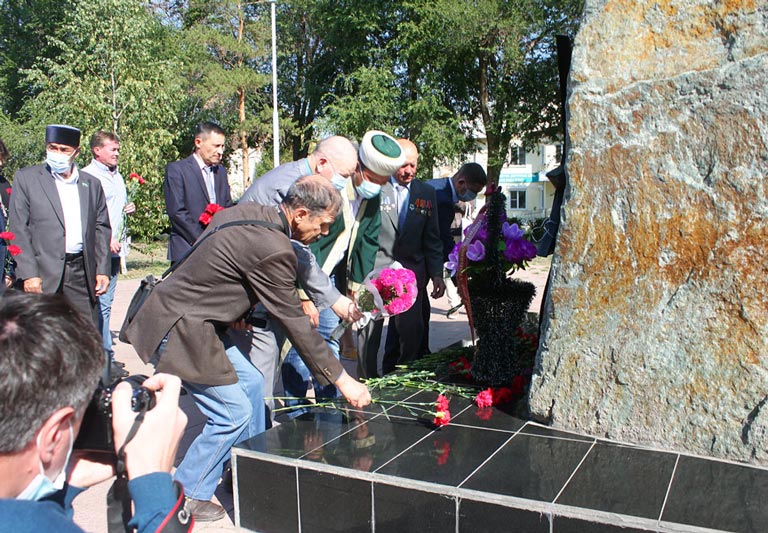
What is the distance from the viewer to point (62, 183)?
5305 mm

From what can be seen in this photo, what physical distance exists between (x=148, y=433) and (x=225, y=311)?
1.71 metres

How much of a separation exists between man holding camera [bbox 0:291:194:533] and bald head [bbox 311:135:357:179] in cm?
271

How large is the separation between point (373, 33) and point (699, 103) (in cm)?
2593

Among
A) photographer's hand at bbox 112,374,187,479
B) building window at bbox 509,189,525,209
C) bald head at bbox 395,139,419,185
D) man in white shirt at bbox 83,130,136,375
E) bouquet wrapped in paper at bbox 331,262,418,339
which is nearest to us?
photographer's hand at bbox 112,374,187,479

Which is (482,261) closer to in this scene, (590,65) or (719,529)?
(590,65)

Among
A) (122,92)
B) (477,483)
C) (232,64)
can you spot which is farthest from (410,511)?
(232,64)

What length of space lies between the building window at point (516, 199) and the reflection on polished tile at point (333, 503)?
4921 cm

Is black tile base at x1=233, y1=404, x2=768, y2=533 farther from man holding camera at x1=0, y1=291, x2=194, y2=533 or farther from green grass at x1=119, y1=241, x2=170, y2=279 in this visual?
green grass at x1=119, y1=241, x2=170, y2=279

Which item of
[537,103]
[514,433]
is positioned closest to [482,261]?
[514,433]

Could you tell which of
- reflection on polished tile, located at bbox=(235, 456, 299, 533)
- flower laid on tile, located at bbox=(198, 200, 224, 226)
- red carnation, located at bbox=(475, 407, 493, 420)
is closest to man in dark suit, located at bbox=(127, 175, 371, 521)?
reflection on polished tile, located at bbox=(235, 456, 299, 533)

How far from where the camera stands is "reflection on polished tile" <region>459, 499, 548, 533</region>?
2.75 metres

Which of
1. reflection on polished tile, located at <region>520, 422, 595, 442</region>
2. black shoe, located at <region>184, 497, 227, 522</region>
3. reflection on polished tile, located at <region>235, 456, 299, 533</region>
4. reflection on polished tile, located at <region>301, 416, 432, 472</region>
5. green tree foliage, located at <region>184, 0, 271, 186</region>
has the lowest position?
black shoe, located at <region>184, 497, 227, 522</region>

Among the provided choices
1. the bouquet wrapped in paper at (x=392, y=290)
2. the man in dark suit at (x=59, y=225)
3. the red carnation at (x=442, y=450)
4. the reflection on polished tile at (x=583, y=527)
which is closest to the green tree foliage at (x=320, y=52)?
the man in dark suit at (x=59, y=225)

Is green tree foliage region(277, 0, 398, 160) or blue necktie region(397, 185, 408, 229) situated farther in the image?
green tree foliage region(277, 0, 398, 160)
